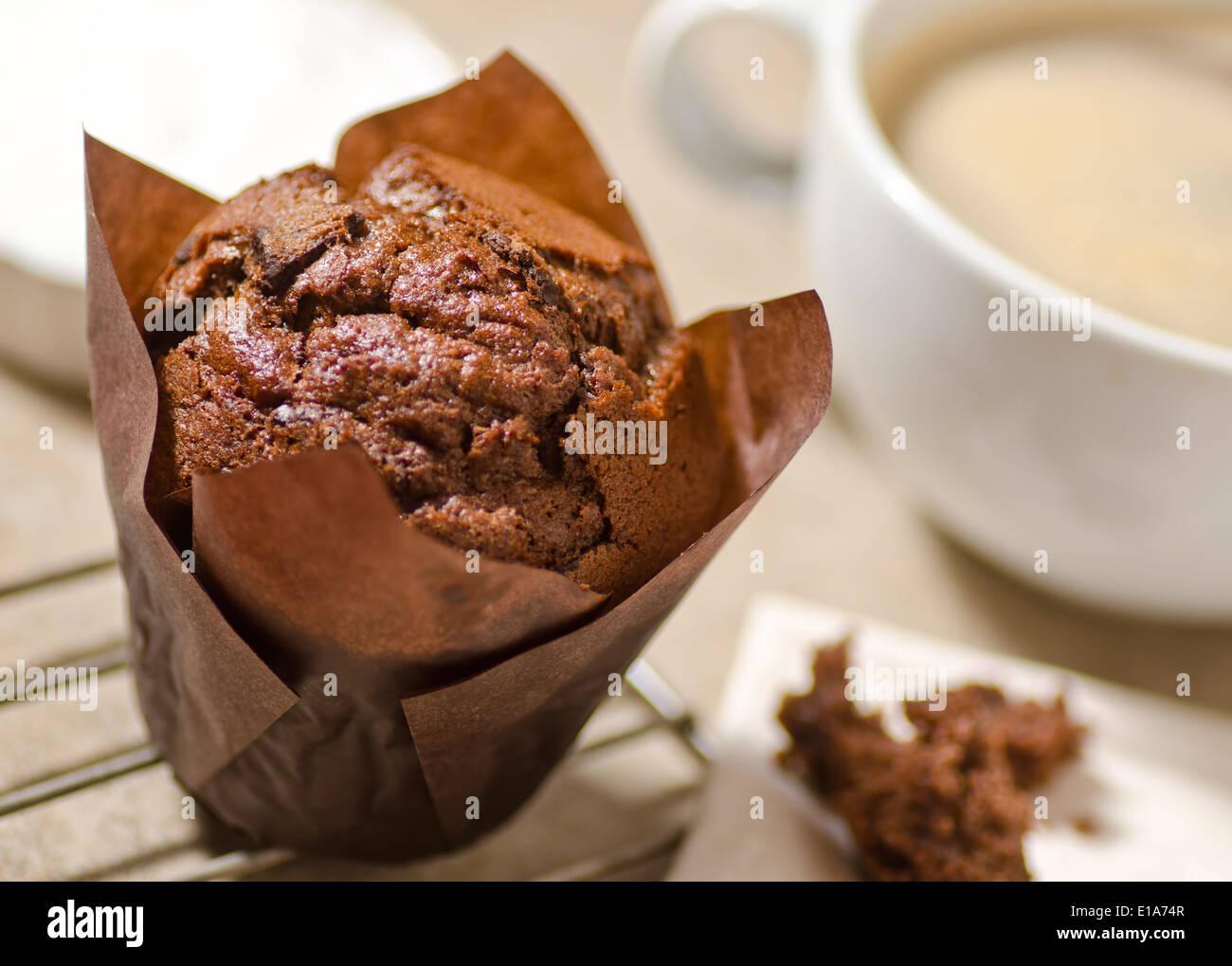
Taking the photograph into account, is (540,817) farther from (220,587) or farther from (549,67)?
(549,67)

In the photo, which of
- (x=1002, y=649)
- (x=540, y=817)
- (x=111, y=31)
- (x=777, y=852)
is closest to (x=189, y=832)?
(x=540, y=817)

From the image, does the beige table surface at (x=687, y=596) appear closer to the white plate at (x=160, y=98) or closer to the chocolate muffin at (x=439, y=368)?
the white plate at (x=160, y=98)

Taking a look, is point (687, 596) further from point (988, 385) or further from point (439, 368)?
point (439, 368)

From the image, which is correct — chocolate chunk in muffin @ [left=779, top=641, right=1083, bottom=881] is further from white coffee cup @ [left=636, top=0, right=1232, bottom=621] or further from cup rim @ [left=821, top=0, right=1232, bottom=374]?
cup rim @ [left=821, top=0, right=1232, bottom=374]

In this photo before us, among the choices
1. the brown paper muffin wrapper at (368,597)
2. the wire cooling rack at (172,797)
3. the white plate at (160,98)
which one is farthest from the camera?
the white plate at (160,98)

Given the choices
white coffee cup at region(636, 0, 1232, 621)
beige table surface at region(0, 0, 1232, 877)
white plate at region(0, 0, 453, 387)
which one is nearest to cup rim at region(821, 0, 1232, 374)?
white coffee cup at region(636, 0, 1232, 621)

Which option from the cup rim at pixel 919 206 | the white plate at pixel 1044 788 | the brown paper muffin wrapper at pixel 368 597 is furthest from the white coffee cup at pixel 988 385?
the brown paper muffin wrapper at pixel 368 597

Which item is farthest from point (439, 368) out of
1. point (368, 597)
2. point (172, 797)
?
point (172, 797)
